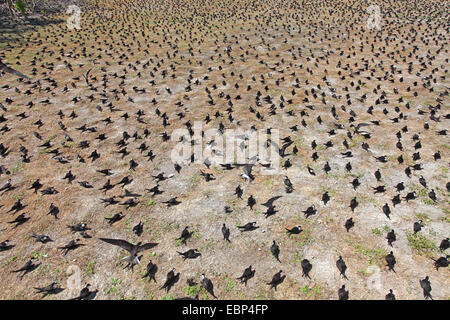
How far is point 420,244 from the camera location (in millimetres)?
11523

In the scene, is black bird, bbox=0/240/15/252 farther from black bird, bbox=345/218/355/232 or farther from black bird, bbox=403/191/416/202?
black bird, bbox=403/191/416/202

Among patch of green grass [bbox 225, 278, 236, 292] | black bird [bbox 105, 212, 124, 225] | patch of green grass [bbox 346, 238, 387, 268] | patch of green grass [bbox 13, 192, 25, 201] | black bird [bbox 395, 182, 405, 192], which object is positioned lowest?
patch of green grass [bbox 225, 278, 236, 292]

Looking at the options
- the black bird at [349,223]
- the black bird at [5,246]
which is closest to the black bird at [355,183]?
the black bird at [349,223]

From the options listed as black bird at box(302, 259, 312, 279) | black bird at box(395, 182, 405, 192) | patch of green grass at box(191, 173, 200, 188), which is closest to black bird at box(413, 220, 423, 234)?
black bird at box(395, 182, 405, 192)

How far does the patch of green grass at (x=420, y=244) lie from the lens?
1125 centimetres

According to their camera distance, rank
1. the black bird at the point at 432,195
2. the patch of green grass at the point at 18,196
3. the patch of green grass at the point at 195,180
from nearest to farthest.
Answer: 1. the black bird at the point at 432,195
2. the patch of green grass at the point at 18,196
3. the patch of green grass at the point at 195,180

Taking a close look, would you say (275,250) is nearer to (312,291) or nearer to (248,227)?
(248,227)

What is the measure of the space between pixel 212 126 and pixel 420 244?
48.4 feet

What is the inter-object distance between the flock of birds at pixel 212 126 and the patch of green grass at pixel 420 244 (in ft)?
1.20

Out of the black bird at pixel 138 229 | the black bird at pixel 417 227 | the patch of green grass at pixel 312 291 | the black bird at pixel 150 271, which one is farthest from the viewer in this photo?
the black bird at pixel 138 229

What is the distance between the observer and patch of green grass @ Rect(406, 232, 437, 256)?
36.9 feet

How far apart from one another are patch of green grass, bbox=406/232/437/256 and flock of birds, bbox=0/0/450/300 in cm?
37

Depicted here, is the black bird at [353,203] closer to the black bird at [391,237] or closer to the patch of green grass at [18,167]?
the black bird at [391,237]

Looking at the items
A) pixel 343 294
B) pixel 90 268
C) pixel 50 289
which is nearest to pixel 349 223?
pixel 343 294
